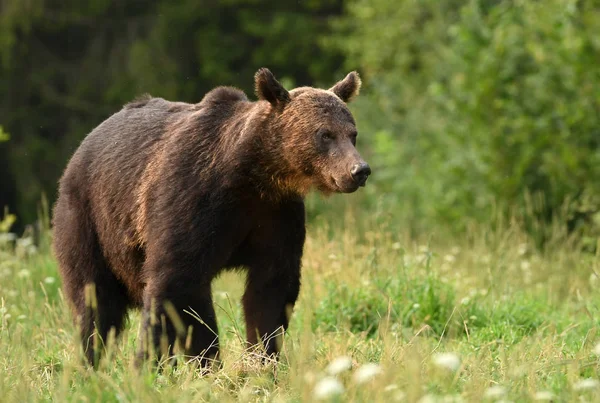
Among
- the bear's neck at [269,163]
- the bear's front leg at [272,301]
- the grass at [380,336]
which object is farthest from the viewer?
the bear's front leg at [272,301]

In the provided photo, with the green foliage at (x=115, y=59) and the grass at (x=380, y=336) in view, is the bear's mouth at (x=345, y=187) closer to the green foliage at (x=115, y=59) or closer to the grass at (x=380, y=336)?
the grass at (x=380, y=336)

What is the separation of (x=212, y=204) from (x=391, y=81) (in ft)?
57.0

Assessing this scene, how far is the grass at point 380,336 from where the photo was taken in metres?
4.70


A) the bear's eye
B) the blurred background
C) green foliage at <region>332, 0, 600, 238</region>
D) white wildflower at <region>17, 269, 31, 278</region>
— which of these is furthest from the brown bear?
green foliage at <region>332, 0, 600, 238</region>

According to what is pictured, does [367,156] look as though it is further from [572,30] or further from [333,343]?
[333,343]

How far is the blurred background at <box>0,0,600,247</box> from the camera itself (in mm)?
12398

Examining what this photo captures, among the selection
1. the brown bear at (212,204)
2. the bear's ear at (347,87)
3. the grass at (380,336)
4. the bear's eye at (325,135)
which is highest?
the bear's ear at (347,87)

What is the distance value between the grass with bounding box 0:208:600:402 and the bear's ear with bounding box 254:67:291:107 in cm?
129

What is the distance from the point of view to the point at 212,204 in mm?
6207

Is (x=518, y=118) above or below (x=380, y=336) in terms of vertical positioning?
above

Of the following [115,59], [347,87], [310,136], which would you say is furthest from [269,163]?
[115,59]

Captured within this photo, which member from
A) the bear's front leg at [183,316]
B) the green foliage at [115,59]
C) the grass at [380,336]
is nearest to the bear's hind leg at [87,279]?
the grass at [380,336]

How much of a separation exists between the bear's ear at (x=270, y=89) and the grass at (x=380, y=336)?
1286mm

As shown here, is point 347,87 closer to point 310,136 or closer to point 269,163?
point 310,136
